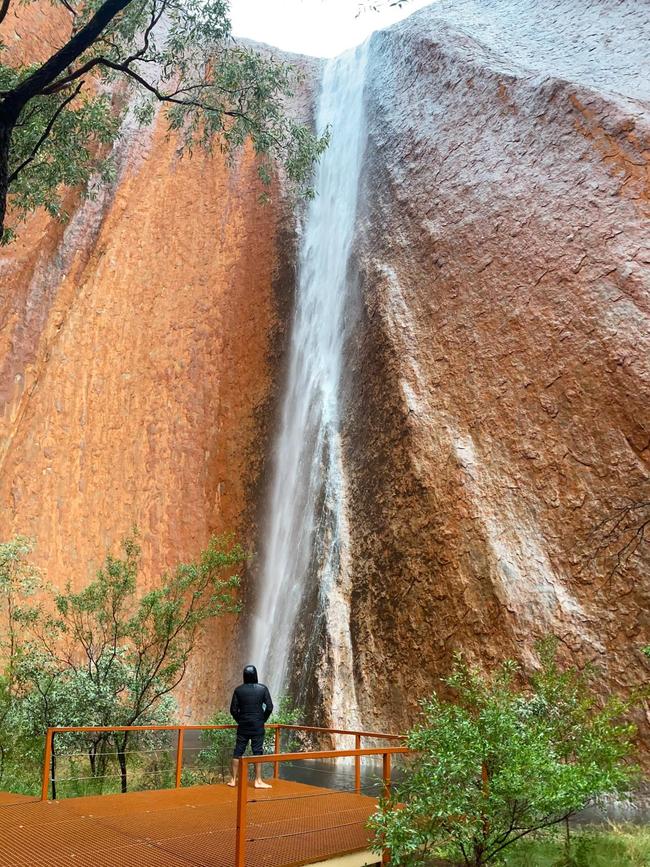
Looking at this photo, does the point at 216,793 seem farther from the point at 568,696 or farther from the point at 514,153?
the point at 514,153

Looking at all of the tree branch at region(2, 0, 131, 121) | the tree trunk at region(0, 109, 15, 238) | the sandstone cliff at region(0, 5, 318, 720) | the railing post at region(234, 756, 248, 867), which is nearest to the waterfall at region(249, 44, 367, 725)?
the sandstone cliff at region(0, 5, 318, 720)

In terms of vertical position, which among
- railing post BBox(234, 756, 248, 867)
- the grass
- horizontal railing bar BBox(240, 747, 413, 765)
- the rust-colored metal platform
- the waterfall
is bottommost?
the grass

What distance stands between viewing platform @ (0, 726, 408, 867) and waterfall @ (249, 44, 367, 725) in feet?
20.6

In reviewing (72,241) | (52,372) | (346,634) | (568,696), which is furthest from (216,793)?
(72,241)

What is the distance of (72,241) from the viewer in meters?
22.4

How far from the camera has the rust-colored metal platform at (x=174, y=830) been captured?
4516 millimetres

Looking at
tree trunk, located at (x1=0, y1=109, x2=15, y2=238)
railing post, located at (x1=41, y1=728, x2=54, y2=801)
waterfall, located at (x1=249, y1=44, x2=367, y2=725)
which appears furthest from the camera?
waterfall, located at (x1=249, y1=44, x2=367, y2=725)

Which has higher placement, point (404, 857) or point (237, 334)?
point (237, 334)

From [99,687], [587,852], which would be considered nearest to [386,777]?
[587,852]

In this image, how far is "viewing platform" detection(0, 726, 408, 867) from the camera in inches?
176

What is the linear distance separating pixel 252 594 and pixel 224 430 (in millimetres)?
5120

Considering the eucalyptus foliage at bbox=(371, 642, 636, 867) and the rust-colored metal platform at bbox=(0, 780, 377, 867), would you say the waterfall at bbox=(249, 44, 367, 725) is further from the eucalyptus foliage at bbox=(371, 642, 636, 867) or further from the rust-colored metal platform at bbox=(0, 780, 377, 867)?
the eucalyptus foliage at bbox=(371, 642, 636, 867)

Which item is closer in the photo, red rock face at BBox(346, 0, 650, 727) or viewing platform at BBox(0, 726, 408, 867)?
viewing platform at BBox(0, 726, 408, 867)

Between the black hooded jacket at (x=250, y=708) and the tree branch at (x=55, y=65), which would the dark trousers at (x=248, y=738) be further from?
the tree branch at (x=55, y=65)
